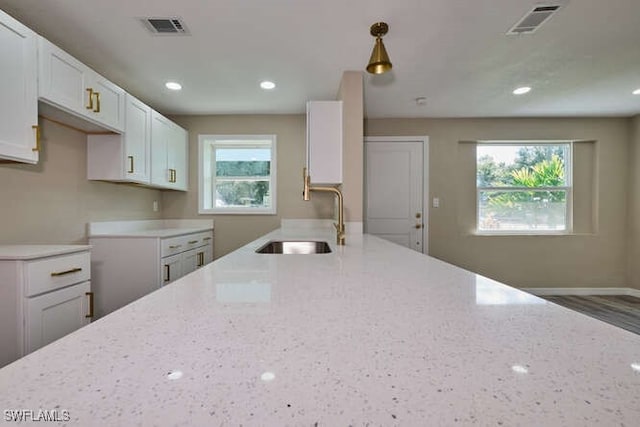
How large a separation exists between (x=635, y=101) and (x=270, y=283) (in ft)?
15.3

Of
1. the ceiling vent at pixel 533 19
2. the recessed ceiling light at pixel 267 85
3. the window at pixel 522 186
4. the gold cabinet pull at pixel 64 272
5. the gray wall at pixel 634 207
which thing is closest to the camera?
the gold cabinet pull at pixel 64 272

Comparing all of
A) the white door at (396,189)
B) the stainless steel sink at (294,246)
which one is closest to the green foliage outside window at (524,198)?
the white door at (396,189)

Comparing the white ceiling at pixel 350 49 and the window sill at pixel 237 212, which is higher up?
the white ceiling at pixel 350 49

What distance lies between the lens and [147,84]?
2.92 meters

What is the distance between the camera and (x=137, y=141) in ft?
9.28

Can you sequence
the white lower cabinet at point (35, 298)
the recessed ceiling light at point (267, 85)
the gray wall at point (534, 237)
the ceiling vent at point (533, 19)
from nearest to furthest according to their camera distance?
1. the white lower cabinet at point (35, 298)
2. the ceiling vent at point (533, 19)
3. the recessed ceiling light at point (267, 85)
4. the gray wall at point (534, 237)

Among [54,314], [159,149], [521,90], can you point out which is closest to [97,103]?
[159,149]

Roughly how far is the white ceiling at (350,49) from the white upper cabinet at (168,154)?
31cm

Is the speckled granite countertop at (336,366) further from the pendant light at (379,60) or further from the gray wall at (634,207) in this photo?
the gray wall at (634,207)

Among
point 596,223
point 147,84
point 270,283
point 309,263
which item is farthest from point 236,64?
point 596,223

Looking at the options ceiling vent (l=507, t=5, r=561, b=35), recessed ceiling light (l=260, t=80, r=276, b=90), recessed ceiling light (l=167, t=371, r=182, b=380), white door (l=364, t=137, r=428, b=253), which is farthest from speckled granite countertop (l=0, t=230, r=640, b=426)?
white door (l=364, t=137, r=428, b=253)

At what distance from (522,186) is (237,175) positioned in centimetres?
380

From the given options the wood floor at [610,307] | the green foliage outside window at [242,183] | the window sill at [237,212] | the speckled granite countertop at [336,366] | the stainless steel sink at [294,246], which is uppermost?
the green foliage outside window at [242,183]

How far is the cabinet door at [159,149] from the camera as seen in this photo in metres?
3.10
